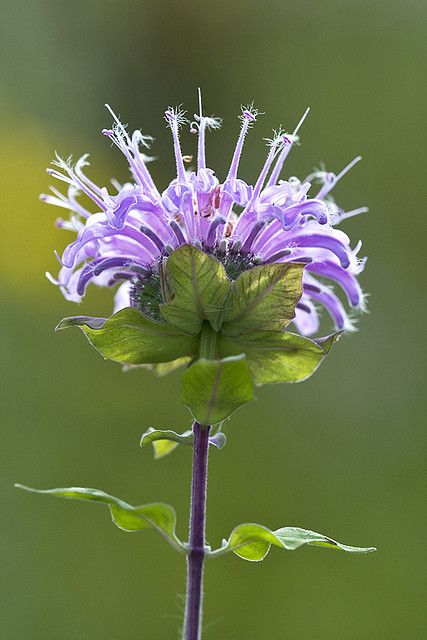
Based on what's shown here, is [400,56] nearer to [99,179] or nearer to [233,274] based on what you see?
[99,179]

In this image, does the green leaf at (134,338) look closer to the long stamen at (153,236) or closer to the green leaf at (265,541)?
the long stamen at (153,236)

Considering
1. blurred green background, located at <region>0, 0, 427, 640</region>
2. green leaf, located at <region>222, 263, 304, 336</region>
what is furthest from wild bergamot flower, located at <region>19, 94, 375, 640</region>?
blurred green background, located at <region>0, 0, 427, 640</region>

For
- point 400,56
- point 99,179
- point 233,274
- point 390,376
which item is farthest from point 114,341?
point 400,56

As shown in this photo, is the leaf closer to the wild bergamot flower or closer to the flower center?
the wild bergamot flower

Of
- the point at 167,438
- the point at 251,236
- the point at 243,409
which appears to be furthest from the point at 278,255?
the point at 243,409

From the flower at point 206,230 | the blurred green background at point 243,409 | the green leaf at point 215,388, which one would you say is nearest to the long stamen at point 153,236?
the flower at point 206,230

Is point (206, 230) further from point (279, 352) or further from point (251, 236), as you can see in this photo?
point (279, 352)
